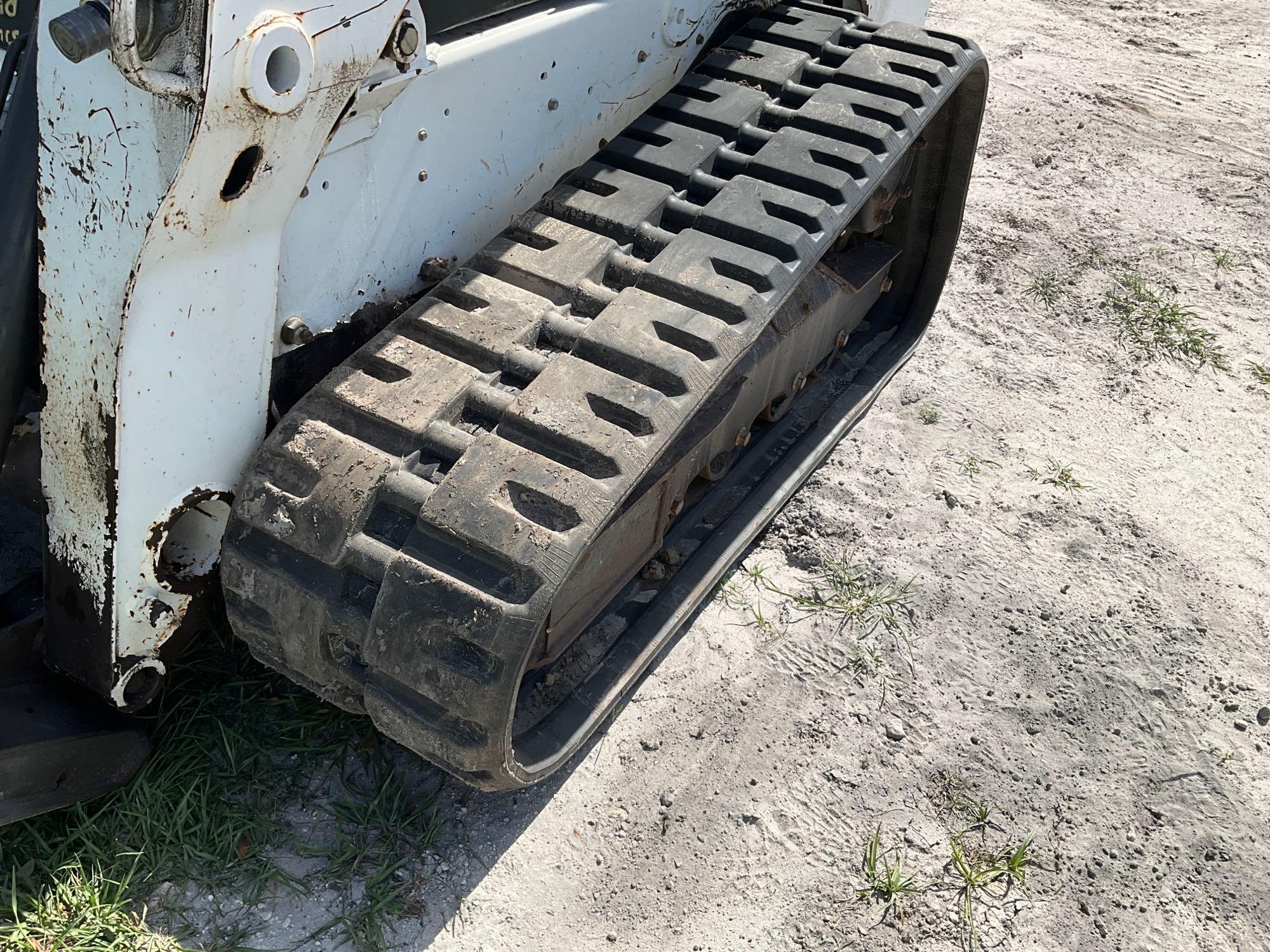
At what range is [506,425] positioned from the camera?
206cm

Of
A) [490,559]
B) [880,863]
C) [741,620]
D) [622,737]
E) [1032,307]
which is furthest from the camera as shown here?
[1032,307]

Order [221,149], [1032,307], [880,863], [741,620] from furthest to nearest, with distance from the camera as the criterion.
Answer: [1032,307]
[741,620]
[880,863]
[221,149]

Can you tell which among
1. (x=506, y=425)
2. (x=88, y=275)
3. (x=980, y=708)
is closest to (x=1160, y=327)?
(x=980, y=708)

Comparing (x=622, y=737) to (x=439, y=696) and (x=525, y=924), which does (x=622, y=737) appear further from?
(x=439, y=696)

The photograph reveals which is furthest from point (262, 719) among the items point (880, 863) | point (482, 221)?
point (880, 863)

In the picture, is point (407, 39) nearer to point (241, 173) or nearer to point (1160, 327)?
point (241, 173)

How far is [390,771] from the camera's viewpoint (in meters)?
2.49

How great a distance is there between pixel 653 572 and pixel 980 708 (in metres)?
0.78

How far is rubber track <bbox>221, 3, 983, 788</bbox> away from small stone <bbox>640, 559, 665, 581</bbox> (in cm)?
69

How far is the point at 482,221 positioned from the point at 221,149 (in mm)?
828

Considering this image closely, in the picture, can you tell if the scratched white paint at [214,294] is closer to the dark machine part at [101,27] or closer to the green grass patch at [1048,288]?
the dark machine part at [101,27]

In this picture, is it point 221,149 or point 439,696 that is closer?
point 221,149

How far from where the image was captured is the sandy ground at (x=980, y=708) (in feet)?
7.79

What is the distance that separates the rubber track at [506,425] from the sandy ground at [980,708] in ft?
1.13
